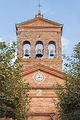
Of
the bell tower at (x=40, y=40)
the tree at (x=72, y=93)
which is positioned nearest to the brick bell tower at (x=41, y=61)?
the bell tower at (x=40, y=40)

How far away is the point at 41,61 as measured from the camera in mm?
34219

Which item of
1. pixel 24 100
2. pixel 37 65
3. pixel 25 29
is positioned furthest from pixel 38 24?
pixel 24 100

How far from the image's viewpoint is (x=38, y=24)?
3612 cm

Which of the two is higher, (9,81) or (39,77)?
(9,81)

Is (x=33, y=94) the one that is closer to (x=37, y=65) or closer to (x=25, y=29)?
(x=37, y=65)

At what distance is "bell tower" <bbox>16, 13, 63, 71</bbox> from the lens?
34344 mm

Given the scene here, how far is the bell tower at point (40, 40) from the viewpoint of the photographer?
34344mm

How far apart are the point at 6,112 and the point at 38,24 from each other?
18956 millimetres

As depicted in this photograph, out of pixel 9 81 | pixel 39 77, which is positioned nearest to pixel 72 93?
pixel 9 81

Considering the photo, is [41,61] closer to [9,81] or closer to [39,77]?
[39,77]

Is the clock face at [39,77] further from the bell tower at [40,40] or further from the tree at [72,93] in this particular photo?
the tree at [72,93]

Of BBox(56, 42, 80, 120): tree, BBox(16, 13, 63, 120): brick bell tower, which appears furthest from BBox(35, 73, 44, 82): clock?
BBox(56, 42, 80, 120): tree

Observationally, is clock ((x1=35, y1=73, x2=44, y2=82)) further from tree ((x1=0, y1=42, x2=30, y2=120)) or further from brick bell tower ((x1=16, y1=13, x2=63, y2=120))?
tree ((x1=0, y1=42, x2=30, y2=120))

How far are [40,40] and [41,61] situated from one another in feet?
9.12
